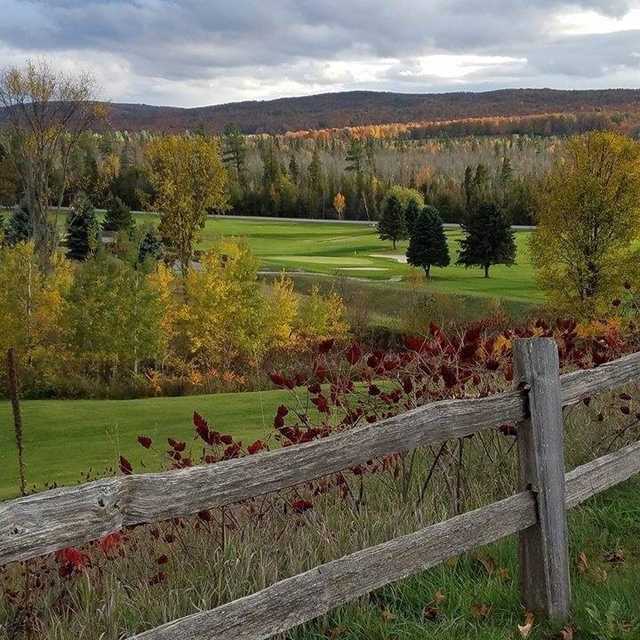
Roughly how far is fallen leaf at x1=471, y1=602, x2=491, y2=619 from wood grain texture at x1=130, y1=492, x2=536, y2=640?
1.15ft

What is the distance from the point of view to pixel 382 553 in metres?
3.12

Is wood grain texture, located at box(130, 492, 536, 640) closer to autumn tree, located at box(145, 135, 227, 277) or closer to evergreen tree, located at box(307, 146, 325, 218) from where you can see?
autumn tree, located at box(145, 135, 227, 277)

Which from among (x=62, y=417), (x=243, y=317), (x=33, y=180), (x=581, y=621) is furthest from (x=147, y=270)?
(x=581, y=621)

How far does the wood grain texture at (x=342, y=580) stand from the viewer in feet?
8.50

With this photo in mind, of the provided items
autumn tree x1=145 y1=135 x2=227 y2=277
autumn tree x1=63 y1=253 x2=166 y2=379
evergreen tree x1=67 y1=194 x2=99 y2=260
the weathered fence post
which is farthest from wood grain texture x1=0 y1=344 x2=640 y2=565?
evergreen tree x1=67 y1=194 x2=99 y2=260

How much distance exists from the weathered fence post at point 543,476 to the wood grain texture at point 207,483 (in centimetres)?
11

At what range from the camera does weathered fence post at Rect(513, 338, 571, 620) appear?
358 cm

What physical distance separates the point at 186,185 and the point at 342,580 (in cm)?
5104

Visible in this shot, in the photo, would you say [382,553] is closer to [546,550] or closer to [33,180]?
[546,550]

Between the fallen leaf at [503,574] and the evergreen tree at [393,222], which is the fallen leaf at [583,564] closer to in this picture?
the fallen leaf at [503,574]

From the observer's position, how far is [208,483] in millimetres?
2600

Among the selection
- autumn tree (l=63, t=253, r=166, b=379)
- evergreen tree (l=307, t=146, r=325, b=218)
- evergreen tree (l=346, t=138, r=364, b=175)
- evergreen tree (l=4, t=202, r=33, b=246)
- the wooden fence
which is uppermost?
evergreen tree (l=346, t=138, r=364, b=175)

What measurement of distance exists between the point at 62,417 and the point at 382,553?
2003 centimetres

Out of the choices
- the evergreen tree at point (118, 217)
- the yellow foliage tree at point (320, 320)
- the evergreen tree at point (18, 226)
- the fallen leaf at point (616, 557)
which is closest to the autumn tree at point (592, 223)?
the yellow foliage tree at point (320, 320)
